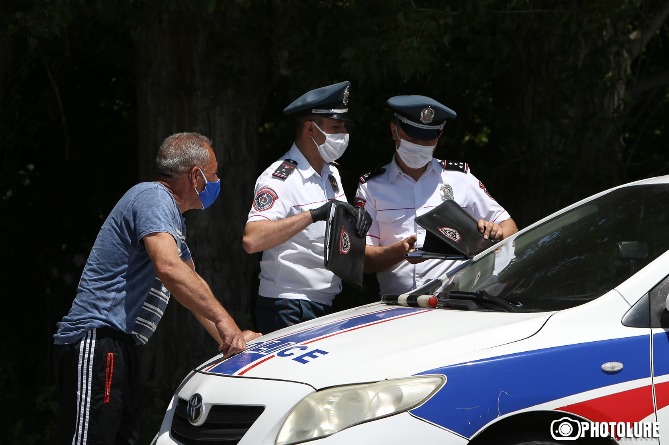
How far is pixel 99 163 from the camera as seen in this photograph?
33.1ft

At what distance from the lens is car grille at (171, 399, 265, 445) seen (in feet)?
12.5

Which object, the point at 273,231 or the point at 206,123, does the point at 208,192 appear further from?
the point at 206,123

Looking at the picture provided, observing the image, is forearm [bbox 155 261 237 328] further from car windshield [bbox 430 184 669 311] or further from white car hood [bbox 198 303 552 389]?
car windshield [bbox 430 184 669 311]

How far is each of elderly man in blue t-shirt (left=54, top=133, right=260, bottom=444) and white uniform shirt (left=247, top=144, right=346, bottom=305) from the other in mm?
589

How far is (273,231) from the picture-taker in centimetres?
517

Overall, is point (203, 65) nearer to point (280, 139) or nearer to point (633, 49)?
point (280, 139)

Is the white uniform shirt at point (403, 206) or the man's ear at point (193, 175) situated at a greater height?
the man's ear at point (193, 175)

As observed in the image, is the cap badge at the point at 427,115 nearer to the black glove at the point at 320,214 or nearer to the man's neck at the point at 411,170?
the man's neck at the point at 411,170

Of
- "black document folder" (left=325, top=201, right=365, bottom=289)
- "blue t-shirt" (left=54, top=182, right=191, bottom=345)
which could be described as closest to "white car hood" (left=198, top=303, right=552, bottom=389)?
"blue t-shirt" (left=54, top=182, right=191, bottom=345)

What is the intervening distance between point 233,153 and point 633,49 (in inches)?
150

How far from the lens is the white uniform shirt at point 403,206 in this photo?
18.4 feet

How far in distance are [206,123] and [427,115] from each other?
235 cm

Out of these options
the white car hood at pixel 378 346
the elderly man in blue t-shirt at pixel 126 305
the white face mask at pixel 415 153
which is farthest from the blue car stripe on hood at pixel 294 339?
the white face mask at pixel 415 153

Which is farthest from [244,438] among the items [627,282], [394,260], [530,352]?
[394,260]
